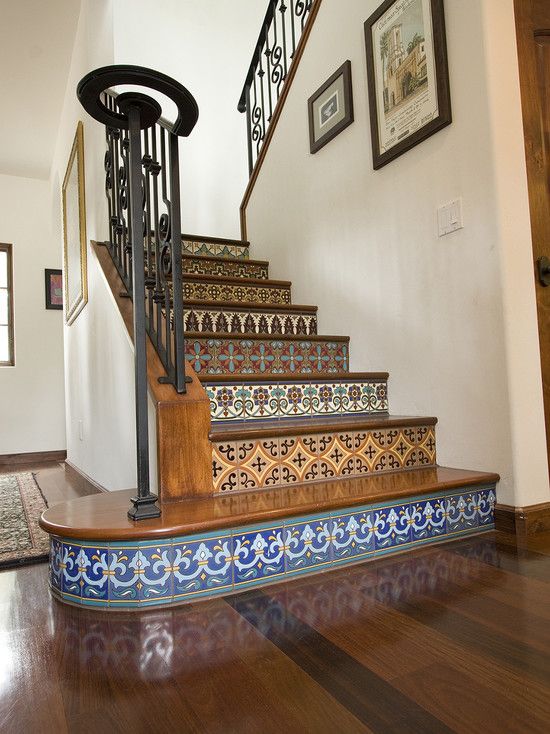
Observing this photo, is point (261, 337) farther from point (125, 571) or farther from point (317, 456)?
point (125, 571)

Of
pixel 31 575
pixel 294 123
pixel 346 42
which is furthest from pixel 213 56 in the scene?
pixel 31 575

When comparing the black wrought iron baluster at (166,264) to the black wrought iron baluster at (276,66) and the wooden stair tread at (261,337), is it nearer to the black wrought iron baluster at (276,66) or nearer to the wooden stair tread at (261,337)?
the wooden stair tread at (261,337)

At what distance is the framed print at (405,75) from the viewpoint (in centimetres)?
203

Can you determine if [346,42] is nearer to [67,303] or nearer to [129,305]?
[129,305]

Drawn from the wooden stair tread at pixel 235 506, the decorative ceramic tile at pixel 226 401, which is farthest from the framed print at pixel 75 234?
the wooden stair tread at pixel 235 506

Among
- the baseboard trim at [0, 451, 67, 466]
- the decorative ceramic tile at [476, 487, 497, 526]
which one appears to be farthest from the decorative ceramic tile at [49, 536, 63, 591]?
the baseboard trim at [0, 451, 67, 466]

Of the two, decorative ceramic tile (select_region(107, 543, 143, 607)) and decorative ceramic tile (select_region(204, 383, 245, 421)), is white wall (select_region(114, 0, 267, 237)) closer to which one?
decorative ceramic tile (select_region(204, 383, 245, 421))

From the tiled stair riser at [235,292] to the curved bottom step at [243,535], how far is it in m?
1.29

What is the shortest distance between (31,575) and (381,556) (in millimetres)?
1066

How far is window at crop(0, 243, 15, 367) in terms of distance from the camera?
5711 mm

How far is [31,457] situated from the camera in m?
5.56

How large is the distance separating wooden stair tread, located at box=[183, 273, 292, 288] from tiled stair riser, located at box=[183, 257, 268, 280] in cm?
16

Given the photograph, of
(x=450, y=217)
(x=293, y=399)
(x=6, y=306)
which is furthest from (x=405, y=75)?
(x=6, y=306)

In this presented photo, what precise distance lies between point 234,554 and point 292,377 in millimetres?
840
